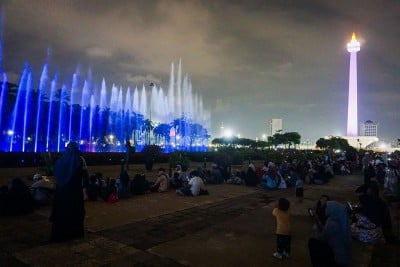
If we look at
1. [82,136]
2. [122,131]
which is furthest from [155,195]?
[122,131]

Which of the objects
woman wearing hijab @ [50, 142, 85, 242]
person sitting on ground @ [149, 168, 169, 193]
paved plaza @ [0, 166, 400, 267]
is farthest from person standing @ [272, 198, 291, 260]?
person sitting on ground @ [149, 168, 169, 193]

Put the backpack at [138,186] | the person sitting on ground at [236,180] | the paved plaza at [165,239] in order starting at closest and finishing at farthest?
the paved plaza at [165,239], the backpack at [138,186], the person sitting on ground at [236,180]

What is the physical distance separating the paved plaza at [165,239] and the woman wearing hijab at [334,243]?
775mm

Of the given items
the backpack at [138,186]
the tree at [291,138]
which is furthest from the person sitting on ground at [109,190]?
the tree at [291,138]

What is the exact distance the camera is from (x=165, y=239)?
689 centimetres

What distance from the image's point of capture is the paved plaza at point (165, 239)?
5.71 m

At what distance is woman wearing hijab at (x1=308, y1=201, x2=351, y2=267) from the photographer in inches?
198

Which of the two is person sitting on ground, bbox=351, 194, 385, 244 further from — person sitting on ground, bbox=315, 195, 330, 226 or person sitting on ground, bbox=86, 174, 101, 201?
person sitting on ground, bbox=86, 174, 101, 201

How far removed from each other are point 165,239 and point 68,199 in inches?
82.6

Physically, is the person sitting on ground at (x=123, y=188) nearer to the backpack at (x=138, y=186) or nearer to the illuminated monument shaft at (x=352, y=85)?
the backpack at (x=138, y=186)

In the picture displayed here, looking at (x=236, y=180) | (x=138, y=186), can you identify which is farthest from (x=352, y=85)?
(x=138, y=186)

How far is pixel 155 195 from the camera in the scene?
12.5m

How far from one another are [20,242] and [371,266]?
6366mm

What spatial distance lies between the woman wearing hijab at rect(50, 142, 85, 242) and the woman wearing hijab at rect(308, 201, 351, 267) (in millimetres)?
4455
